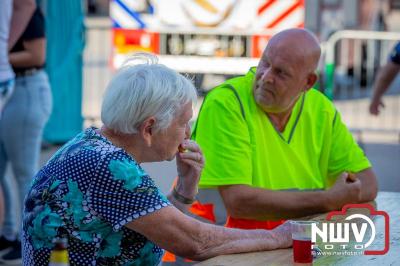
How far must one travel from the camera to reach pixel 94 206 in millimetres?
2916

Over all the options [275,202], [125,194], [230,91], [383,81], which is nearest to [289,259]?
[125,194]

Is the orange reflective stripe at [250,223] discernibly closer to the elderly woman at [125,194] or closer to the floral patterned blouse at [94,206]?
the elderly woman at [125,194]

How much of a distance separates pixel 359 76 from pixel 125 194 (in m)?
12.2

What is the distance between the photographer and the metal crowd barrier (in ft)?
35.8

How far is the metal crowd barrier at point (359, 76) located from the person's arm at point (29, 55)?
16.0 feet

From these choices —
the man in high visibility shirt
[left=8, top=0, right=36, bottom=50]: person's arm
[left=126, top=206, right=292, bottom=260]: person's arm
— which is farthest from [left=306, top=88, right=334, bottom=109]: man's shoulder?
[left=8, top=0, right=36, bottom=50]: person's arm

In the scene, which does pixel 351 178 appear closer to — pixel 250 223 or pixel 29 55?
pixel 250 223

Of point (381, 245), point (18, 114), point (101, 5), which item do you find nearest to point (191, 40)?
point (18, 114)

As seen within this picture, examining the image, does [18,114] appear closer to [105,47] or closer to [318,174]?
[318,174]

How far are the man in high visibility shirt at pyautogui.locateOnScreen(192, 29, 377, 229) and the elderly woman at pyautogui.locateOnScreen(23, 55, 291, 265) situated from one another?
76 centimetres

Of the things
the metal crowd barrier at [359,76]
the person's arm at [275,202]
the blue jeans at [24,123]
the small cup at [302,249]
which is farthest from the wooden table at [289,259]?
the metal crowd barrier at [359,76]

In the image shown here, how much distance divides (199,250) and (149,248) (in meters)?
0.16

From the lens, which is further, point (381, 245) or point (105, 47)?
point (105, 47)

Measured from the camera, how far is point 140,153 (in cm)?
309
